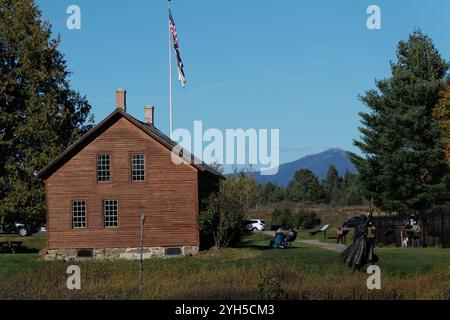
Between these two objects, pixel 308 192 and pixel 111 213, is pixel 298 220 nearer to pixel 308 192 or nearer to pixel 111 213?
pixel 111 213

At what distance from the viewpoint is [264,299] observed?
2119 centimetres

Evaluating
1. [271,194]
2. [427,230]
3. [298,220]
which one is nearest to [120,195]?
[427,230]

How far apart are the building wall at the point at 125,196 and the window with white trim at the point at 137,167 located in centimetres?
23

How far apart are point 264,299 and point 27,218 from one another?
29805mm

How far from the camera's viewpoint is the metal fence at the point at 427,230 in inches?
1774

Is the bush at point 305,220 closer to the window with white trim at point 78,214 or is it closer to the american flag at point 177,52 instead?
the american flag at point 177,52

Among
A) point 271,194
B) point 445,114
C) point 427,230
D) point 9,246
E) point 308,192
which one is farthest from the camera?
point 271,194

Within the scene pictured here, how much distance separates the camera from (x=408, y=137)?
152ft

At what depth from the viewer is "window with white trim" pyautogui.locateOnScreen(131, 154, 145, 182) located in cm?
4125

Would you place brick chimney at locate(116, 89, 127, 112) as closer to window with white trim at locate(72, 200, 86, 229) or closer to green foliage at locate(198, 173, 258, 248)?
window with white trim at locate(72, 200, 86, 229)

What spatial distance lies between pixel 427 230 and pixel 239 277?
22.1 meters

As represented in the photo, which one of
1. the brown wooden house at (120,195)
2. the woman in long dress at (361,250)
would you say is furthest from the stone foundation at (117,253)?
the woman in long dress at (361,250)
